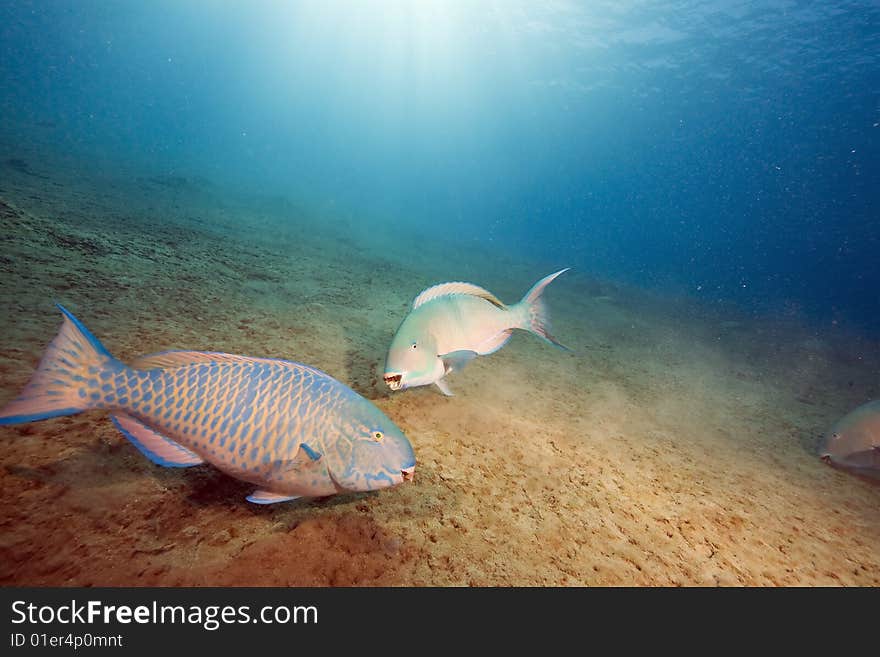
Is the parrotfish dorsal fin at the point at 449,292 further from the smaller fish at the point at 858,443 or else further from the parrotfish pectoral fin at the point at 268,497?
the smaller fish at the point at 858,443

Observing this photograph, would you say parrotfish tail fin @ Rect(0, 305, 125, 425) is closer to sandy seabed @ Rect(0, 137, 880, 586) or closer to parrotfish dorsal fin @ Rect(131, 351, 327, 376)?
parrotfish dorsal fin @ Rect(131, 351, 327, 376)

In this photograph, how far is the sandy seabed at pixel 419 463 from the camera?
1795 mm

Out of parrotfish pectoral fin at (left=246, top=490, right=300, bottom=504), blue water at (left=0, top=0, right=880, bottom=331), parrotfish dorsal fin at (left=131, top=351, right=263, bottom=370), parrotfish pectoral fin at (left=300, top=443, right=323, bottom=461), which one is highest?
blue water at (left=0, top=0, right=880, bottom=331)

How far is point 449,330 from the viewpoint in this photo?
316 cm

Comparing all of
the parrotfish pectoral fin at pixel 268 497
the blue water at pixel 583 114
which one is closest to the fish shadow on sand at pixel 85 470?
the parrotfish pectoral fin at pixel 268 497

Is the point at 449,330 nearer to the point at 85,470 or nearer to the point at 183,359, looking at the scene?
the point at 183,359

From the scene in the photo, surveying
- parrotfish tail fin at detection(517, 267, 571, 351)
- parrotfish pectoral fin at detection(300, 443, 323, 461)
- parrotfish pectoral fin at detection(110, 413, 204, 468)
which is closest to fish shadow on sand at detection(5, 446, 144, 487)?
parrotfish pectoral fin at detection(110, 413, 204, 468)

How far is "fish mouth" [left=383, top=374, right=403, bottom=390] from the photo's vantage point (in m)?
2.72

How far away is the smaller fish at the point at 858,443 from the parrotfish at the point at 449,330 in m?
3.48

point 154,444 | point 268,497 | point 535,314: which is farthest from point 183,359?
point 535,314

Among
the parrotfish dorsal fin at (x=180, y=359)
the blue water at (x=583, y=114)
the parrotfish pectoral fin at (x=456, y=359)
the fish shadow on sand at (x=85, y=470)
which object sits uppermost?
the blue water at (x=583, y=114)

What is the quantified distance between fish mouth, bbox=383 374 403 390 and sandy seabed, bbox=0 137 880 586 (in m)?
0.54

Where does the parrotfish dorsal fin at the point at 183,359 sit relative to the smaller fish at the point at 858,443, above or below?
below
